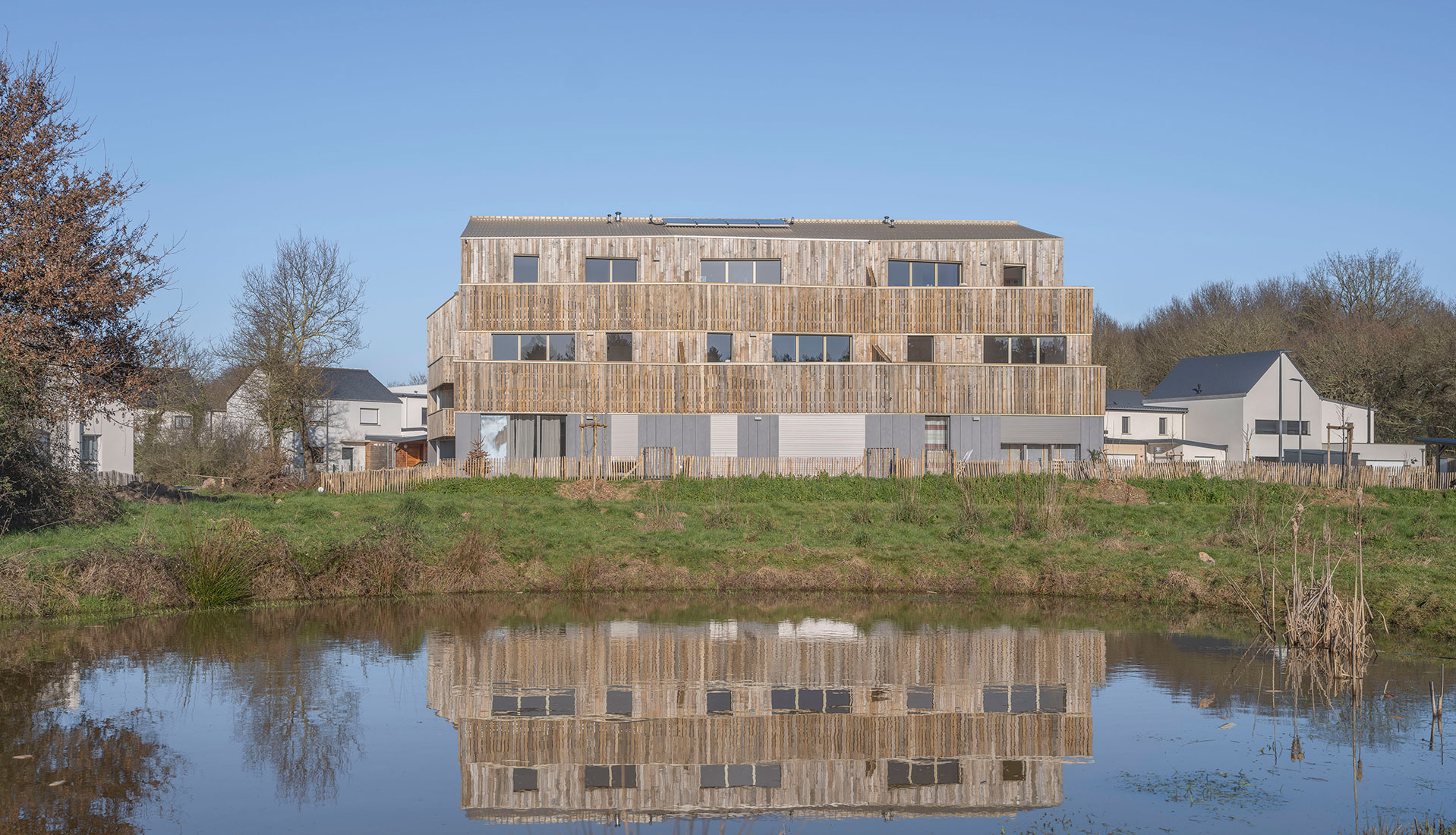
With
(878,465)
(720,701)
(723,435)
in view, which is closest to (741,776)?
(720,701)

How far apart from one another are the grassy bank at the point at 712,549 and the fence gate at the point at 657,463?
21.5ft

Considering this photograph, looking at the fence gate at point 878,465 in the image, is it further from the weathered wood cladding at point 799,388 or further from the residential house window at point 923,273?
the residential house window at point 923,273

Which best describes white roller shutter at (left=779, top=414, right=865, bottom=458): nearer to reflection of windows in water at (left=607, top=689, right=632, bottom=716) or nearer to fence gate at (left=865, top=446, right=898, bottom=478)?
fence gate at (left=865, top=446, right=898, bottom=478)

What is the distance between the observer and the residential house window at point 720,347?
44.5 m

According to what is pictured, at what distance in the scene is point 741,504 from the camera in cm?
3128

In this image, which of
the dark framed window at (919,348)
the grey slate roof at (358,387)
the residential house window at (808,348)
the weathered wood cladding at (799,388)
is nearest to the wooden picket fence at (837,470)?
the weathered wood cladding at (799,388)

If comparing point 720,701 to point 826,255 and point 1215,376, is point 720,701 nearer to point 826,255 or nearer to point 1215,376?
point 826,255

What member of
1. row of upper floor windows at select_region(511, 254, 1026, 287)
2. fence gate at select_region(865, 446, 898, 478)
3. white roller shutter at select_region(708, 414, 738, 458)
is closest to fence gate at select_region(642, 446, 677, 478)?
white roller shutter at select_region(708, 414, 738, 458)

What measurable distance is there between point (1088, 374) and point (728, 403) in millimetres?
13519

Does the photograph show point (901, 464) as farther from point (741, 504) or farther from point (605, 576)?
point (605, 576)

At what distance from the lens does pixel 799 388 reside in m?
43.8

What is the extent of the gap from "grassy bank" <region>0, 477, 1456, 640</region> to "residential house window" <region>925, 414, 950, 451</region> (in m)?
11.8

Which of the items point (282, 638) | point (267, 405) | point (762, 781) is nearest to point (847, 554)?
point (282, 638)

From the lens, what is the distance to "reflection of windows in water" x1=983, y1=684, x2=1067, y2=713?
1274cm
